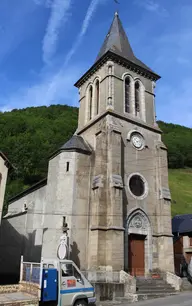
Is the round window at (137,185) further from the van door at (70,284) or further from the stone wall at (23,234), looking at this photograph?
the van door at (70,284)

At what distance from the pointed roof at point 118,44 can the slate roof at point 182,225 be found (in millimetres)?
17316

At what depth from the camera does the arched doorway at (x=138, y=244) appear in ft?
60.1

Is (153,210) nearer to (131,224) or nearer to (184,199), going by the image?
(131,224)

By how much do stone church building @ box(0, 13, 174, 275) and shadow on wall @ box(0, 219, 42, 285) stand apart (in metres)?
0.09

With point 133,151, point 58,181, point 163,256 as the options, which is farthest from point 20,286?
point 133,151

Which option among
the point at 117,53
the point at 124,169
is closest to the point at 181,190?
the point at 117,53

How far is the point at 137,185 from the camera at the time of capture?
20.8 meters

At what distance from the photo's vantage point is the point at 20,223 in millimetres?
25156

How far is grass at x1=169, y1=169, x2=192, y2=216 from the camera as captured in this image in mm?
52109

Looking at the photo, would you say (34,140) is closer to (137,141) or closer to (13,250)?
(13,250)

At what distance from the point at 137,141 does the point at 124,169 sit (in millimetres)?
3100

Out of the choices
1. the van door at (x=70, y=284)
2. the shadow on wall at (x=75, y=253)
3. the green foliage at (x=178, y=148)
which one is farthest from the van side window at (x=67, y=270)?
the green foliage at (x=178, y=148)

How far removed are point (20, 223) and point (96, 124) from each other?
11.7 meters

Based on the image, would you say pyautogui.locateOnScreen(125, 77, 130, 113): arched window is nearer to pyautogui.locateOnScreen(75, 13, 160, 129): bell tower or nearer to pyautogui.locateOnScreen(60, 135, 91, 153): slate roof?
pyautogui.locateOnScreen(75, 13, 160, 129): bell tower
